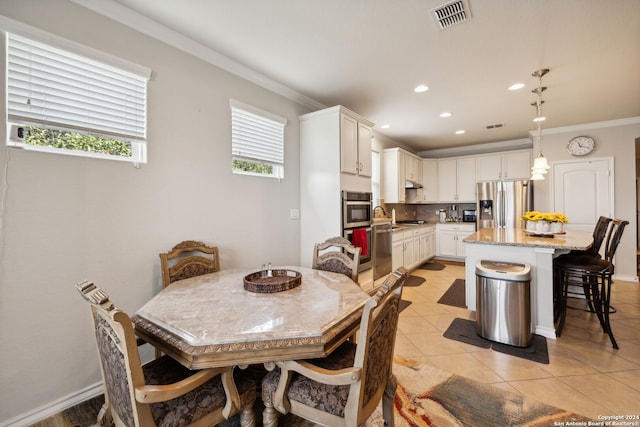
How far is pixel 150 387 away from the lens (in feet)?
3.06

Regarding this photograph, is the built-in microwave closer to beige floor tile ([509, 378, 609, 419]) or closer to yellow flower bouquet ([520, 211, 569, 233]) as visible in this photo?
yellow flower bouquet ([520, 211, 569, 233])

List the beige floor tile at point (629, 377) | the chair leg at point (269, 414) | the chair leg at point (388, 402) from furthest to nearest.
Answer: the beige floor tile at point (629, 377) < the chair leg at point (388, 402) < the chair leg at point (269, 414)

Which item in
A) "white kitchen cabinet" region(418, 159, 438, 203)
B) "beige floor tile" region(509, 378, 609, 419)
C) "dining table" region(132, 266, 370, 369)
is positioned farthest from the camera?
"white kitchen cabinet" region(418, 159, 438, 203)

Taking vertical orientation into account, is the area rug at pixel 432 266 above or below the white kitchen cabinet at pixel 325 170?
below

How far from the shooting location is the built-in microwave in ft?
10.3

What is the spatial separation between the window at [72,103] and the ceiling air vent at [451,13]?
7.41 ft

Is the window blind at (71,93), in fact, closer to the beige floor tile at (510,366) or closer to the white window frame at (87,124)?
the white window frame at (87,124)

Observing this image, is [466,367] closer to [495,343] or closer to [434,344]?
[434,344]

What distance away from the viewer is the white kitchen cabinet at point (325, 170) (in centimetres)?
313

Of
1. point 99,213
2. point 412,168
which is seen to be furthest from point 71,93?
point 412,168

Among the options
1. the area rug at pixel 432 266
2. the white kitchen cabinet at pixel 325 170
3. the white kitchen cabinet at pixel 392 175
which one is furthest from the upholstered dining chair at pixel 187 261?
the area rug at pixel 432 266

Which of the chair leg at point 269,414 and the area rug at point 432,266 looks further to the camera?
the area rug at point 432,266

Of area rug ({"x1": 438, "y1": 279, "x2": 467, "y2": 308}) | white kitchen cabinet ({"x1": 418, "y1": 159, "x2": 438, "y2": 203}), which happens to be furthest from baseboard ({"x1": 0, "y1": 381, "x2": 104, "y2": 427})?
white kitchen cabinet ({"x1": 418, "y1": 159, "x2": 438, "y2": 203})

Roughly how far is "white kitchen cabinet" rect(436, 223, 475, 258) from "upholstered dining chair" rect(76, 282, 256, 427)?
5.84 meters
